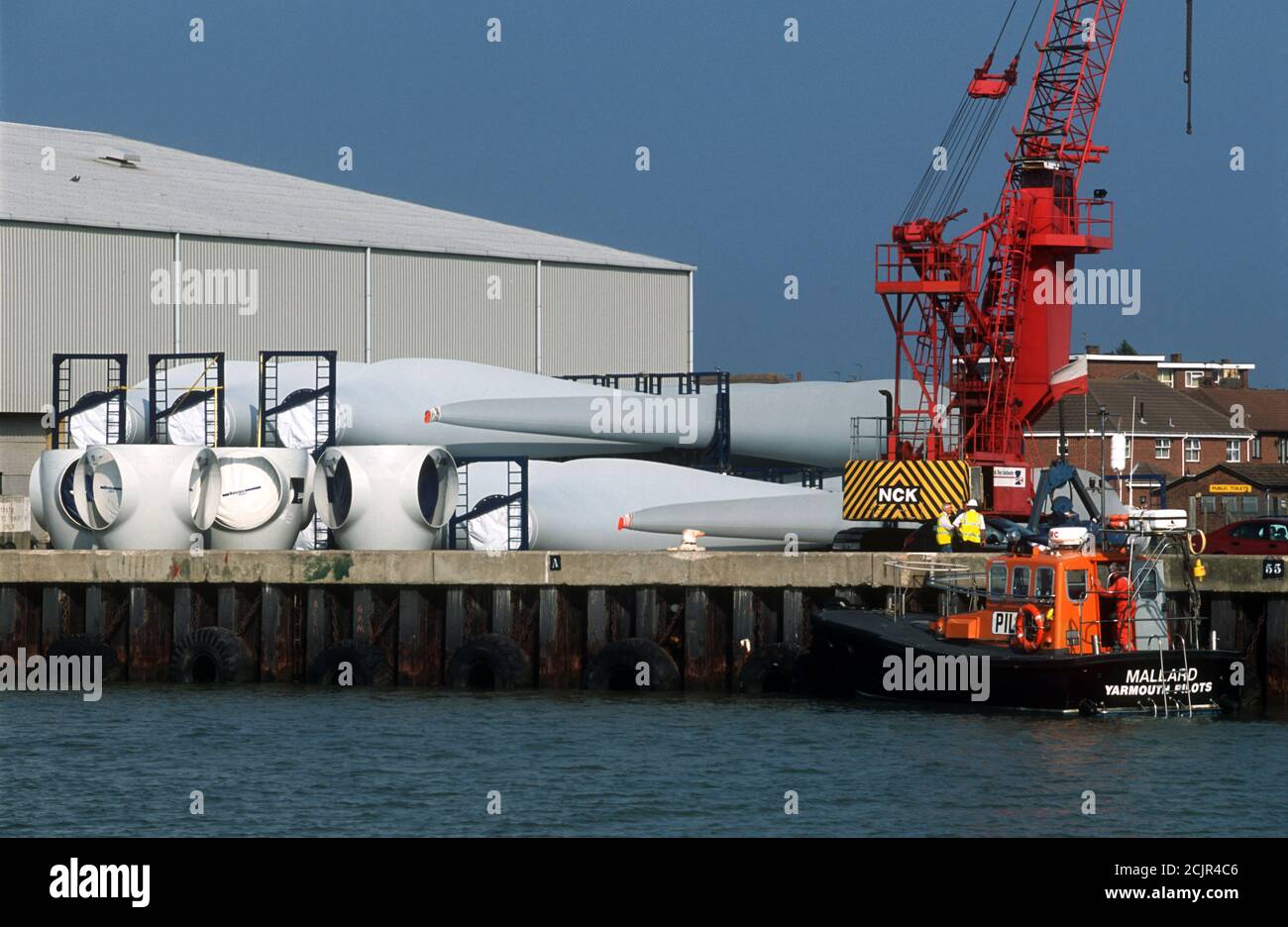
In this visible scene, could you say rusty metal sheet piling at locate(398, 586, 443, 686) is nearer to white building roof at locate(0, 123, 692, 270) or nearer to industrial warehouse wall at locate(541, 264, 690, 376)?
white building roof at locate(0, 123, 692, 270)

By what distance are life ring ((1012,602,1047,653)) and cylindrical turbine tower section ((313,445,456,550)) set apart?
12.9 metres

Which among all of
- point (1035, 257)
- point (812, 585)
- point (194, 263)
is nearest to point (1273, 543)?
point (1035, 257)

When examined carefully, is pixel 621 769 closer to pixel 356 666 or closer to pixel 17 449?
pixel 356 666

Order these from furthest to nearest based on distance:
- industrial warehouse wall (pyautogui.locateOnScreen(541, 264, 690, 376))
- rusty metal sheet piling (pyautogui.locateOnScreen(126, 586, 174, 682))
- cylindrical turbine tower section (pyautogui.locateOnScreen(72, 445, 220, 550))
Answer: industrial warehouse wall (pyautogui.locateOnScreen(541, 264, 690, 376)) → cylindrical turbine tower section (pyautogui.locateOnScreen(72, 445, 220, 550)) → rusty metal sheet piling (pyautogui.locateOnScreen(126, 586, 174, 682))

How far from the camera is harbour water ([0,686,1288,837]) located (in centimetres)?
2188

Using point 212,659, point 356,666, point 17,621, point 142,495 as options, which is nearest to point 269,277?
point 142,495

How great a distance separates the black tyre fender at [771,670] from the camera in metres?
31.5

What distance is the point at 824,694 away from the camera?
31000 millimetres

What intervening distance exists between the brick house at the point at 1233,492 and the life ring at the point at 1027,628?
36.0 m

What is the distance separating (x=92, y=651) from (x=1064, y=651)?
16.5 metres

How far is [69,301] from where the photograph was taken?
164 feet

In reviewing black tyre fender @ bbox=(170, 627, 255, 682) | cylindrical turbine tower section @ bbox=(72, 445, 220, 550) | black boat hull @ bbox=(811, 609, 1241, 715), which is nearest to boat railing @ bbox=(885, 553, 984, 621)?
black boat hull @ bbox=(811, 609, 1241, 715)

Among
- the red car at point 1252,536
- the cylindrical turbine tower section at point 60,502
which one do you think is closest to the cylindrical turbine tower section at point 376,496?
the cylindrical turbine tower section at point 60,502
